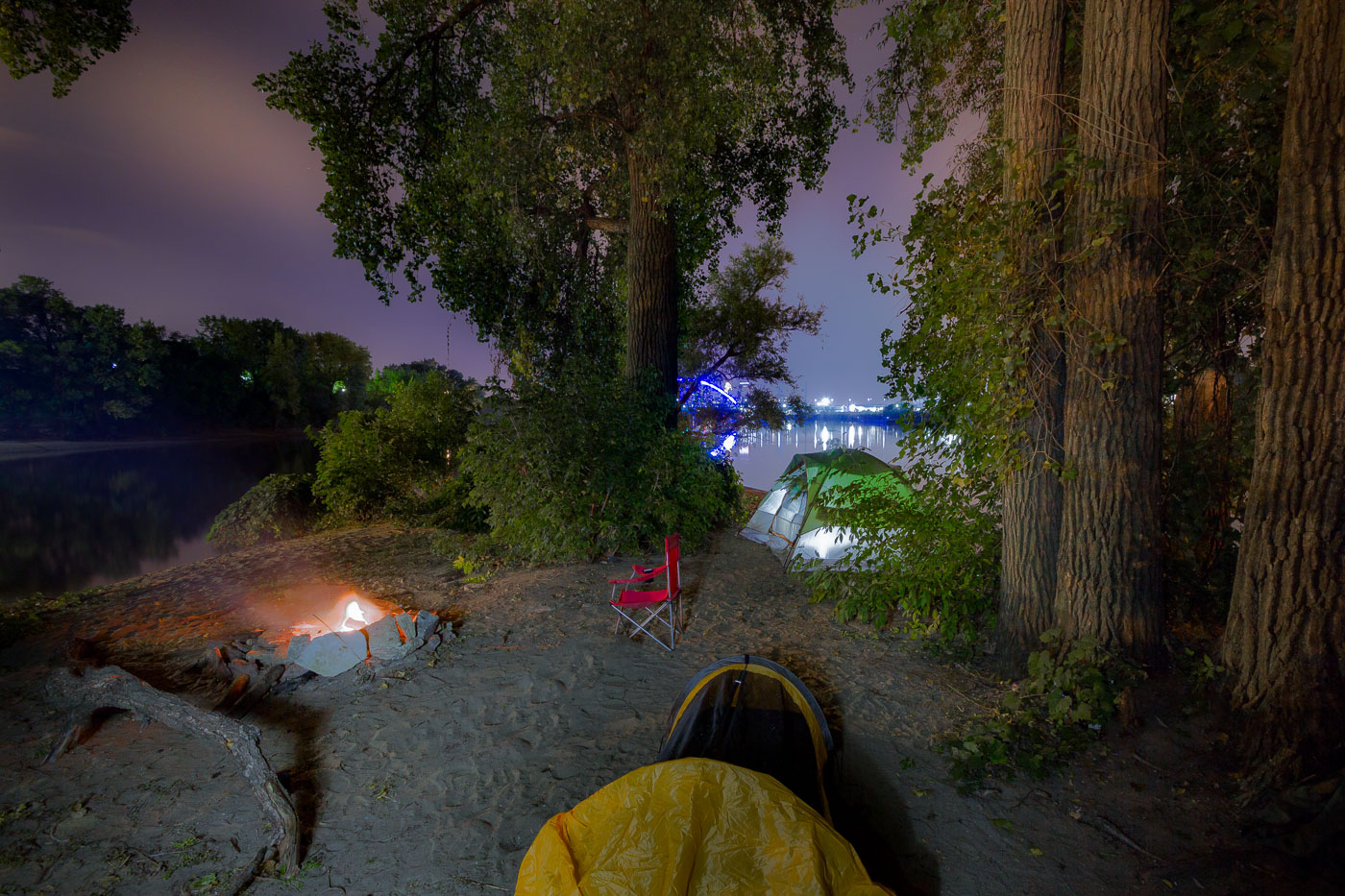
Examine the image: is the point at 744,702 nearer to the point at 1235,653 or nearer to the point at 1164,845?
the point at 1164,845

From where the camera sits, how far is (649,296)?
877cm

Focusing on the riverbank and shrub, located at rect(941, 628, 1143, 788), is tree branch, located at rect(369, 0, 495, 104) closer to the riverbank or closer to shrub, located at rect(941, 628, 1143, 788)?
shrub, located at rect(941, 628, 1143, 788)

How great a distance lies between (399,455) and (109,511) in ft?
46.5

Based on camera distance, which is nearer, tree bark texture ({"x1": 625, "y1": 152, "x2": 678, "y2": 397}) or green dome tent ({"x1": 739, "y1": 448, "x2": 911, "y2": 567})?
green dome tent ({"x1": 739, "y1": 448, "x2": 911, "y2": 567})

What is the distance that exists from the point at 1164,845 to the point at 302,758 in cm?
476

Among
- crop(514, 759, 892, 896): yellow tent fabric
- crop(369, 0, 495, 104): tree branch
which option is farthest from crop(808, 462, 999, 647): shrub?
crop(369, 0, 495, 104): tree branch

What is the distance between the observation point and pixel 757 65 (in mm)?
7191

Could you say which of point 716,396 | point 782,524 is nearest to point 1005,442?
point 782,524

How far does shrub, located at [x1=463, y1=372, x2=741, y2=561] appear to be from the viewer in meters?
6.89

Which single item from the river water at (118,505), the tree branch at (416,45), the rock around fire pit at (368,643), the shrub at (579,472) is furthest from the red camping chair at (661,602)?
the tree branch at (416,45)

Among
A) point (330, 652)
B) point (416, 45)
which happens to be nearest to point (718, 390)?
point (416, 45)

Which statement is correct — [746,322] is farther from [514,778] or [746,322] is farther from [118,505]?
[118,505]

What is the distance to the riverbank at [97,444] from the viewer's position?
106 feet

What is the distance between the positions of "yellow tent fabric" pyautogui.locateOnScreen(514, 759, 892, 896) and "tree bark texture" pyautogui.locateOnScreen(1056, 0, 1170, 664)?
2728 mm
